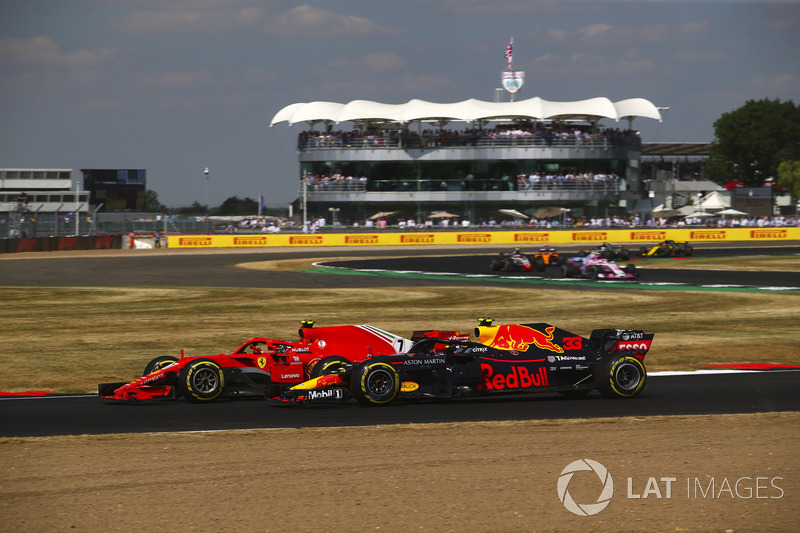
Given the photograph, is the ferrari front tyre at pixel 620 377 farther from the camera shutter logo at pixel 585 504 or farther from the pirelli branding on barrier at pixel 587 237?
the pirelli branding on barrier at pixel 587 237

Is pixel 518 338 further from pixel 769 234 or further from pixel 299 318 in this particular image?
pixel 769 234

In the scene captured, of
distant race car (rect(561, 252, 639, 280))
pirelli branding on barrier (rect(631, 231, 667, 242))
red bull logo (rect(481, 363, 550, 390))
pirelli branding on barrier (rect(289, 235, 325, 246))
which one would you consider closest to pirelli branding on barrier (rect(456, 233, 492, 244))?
pirelli branding on barrier (rect(289, 235, 325, 246))

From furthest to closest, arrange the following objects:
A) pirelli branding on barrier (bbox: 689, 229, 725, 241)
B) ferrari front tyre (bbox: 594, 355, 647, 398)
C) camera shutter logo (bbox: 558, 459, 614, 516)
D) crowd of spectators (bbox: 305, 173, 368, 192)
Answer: crowd of spectators (bbox: 305, 173, 368, 192), pirelli branding on barrier (bbox: 689, 229, 725, 241), ferrari front tyre (bbox: 594, 355, 647, 398), camera shutter logo (bbox: 558, 459, 614, 516)

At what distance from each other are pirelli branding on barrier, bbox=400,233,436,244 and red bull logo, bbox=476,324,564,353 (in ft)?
175

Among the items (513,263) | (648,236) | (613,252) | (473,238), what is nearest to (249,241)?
(473,238)

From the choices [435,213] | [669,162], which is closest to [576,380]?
[435,213]

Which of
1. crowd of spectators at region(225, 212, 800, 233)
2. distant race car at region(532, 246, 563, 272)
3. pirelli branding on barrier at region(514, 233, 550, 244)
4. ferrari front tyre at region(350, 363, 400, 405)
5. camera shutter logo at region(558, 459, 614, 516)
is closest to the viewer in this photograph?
camera shutter logo at region(558, 459, 614, 516)

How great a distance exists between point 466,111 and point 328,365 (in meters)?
79.8

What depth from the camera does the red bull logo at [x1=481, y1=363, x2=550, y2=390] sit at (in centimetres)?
1209

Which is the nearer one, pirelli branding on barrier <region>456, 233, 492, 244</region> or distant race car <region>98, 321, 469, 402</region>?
distant race car <region>98, 321, 469, 402</region>

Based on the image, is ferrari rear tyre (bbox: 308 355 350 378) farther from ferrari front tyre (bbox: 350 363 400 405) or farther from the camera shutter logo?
the camera shutter logo

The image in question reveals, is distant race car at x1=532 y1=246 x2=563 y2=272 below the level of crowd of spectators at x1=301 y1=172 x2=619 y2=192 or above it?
below

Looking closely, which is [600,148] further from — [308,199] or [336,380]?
[336,380]

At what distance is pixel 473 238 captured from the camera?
6625 centimetres
